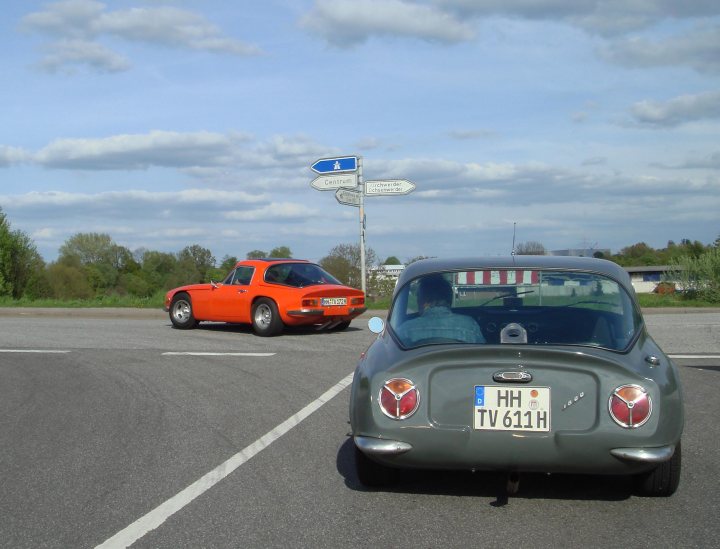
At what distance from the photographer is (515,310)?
5887 mm

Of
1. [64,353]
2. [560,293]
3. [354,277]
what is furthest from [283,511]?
[354,277]

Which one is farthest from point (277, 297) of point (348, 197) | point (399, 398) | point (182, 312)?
point (399, 398)

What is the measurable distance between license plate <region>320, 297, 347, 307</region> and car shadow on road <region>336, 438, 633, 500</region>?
10658 millimetres

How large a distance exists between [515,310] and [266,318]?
1135cm

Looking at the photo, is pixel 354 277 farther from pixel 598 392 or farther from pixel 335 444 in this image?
pixel 598 392

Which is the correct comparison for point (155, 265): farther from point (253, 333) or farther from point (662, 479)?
point (662, 479)

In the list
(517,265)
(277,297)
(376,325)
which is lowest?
(277,297)

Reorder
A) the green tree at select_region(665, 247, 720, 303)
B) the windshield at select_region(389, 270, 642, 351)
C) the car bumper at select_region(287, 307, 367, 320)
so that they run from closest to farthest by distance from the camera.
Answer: the windshield at select_region(389, 270, 642, 351) → the car bumper at select_region(287, 307, 367, 320) → the green tree at select_region(665, 247, 720, 303)

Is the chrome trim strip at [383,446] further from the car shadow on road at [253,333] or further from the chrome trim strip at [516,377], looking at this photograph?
the car shadow on road at [253,333]

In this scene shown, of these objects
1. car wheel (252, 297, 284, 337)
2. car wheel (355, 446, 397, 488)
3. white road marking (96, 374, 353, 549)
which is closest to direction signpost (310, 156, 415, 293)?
car wheel (252, 297, 284, 337)

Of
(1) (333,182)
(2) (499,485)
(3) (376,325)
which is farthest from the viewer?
(1) (333,182)

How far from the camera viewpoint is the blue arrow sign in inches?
997

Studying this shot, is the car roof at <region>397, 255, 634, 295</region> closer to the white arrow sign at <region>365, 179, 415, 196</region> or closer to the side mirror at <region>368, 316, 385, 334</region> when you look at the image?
the side mirror at <region>368, 316, 385, 334</region>

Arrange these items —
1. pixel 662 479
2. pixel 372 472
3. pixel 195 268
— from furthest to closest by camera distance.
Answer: pixel 195 268 < pixel 372 472 < pixel 662 479
